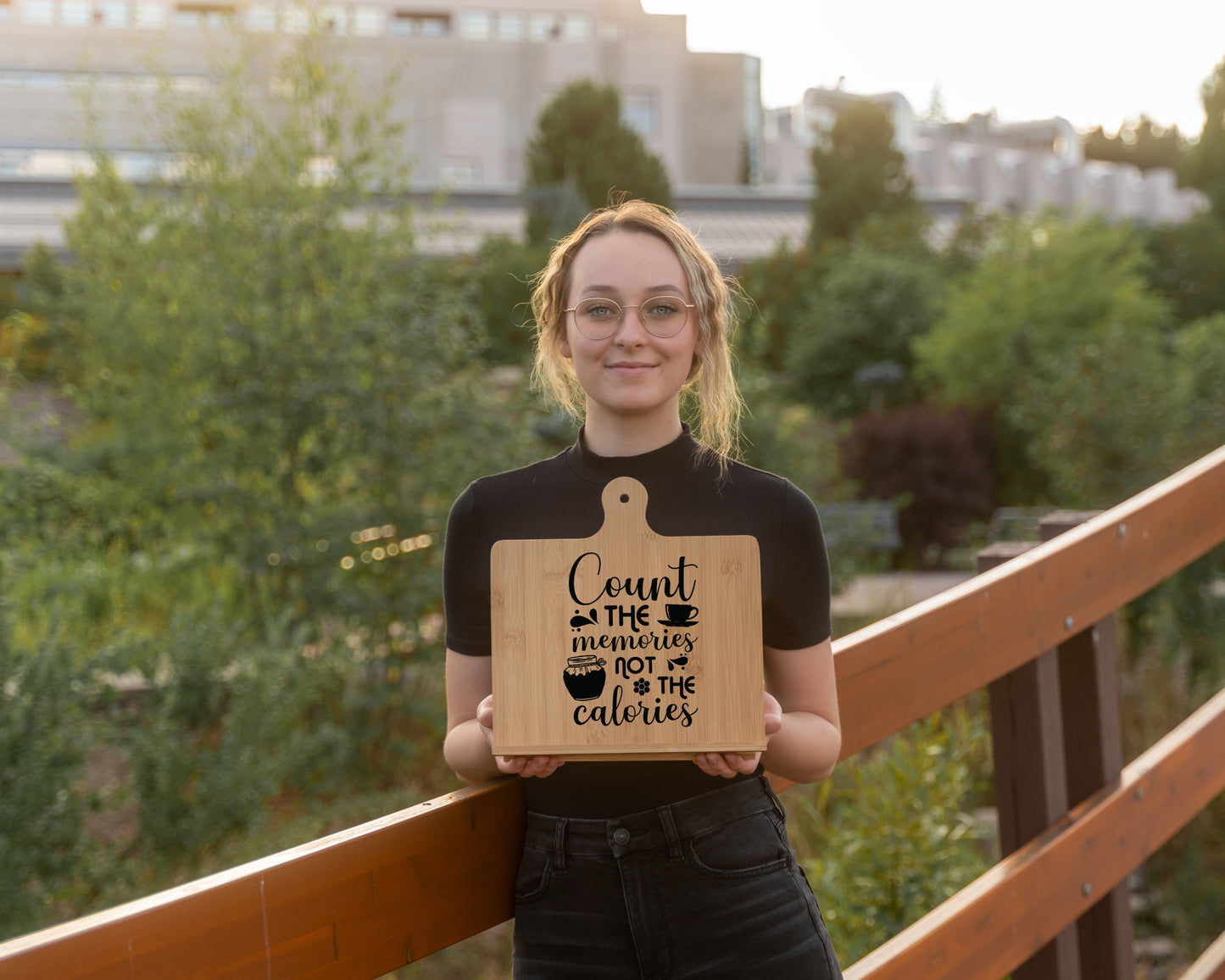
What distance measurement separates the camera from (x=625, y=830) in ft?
3.56

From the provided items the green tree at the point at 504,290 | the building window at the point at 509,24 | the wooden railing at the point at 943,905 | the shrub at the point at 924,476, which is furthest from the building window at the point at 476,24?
the wooden railing at the point at 943,905

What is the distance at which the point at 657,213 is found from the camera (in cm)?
120

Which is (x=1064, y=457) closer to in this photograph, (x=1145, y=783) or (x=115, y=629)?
(x=115, y=629)

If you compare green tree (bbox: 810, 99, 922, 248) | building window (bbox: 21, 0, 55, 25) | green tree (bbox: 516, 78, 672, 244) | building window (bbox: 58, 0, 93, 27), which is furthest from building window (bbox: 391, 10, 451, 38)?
green tree (bbox: 810, 99, 922, 248)

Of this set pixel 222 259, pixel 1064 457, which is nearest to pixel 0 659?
pixel 222 259

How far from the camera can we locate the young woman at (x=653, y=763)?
108 centimetres

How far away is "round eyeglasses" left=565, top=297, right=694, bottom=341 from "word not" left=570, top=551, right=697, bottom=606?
250mm

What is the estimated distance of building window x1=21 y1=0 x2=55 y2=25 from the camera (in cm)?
3123

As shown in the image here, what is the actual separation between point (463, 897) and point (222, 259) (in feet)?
21.3

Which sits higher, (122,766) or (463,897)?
(463,897)

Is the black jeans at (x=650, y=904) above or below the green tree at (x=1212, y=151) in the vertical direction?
below

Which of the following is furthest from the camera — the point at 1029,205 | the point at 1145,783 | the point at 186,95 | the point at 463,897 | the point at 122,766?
the point at 1029,205

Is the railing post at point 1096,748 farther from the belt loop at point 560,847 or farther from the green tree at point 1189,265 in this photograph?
the green tree at point 1189,265

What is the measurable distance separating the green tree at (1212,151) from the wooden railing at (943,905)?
2883cm
